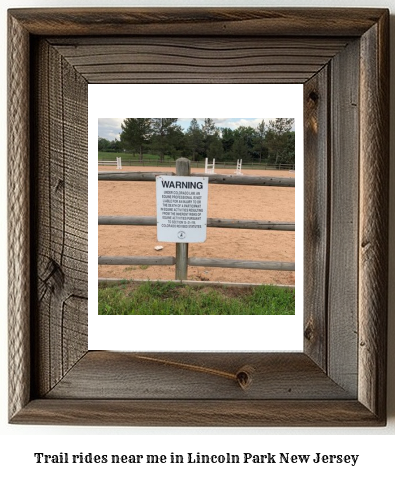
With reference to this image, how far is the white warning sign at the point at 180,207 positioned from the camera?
0.66m

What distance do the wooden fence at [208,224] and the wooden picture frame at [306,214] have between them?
0.09 feet

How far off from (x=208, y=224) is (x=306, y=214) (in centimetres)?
11

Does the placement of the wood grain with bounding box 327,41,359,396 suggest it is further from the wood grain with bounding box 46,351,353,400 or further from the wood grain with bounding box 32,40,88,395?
the wood grain with bounding box 32,40,88,395

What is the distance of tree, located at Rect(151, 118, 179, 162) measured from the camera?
66cm

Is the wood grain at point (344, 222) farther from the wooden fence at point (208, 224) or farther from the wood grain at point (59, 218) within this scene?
the wood grain at point (59, 218)

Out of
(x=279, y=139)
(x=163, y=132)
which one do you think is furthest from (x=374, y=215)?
(x=163, y=132)

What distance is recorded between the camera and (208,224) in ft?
2.18

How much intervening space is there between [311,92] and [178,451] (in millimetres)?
440

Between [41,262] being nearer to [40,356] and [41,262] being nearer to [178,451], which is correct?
[40,356]

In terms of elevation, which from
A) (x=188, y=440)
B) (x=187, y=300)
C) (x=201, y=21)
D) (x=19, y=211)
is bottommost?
(x=188, y=440)

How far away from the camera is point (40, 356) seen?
0.66 metres

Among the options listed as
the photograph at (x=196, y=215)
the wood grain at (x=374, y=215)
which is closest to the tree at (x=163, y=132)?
the photograph at (x=196, y=215)

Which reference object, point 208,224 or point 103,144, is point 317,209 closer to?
point 208,224

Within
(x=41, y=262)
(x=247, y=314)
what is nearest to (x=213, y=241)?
(x=247, y=314)
